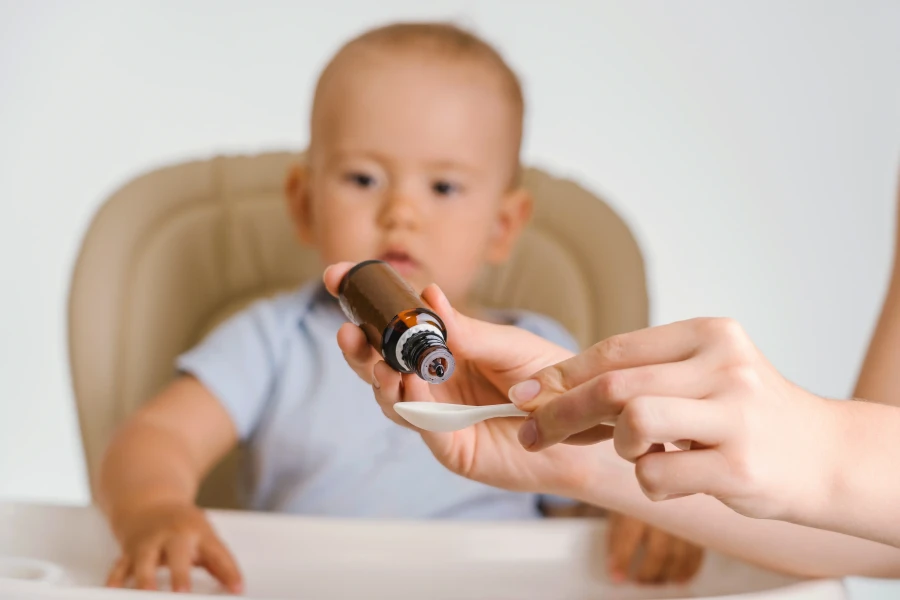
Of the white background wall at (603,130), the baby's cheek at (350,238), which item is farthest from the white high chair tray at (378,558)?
the white background wall at (603,130)

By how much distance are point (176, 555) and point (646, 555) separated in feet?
1.21

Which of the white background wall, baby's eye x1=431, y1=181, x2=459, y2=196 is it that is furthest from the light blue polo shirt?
the white background wall

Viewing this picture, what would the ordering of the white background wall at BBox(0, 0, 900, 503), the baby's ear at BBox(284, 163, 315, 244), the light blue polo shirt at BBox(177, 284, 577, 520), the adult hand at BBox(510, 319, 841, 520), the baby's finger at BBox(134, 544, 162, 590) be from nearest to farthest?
the adult hand at BBox(510, 319, 841, 520) < the baby's finger at BBox(134, 544, 162, 590) < the light blue polo shirt at BBox(177, 284, 577, 520) < the baby's ear at BBox(284, 163, 315, 244) < the white background wall at BBox(0, 0, 900, 503)

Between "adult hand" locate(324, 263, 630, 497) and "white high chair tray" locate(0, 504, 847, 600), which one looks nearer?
"adult hand" locate(324, 263, 630, 497)

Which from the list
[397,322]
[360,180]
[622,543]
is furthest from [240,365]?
[397,322]

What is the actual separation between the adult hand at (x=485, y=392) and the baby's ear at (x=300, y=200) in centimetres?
60

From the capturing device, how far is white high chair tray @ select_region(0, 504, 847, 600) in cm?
74

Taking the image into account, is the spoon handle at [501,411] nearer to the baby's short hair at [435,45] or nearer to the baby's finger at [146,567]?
the baby's finger at [146,567]

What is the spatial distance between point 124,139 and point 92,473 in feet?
2.61

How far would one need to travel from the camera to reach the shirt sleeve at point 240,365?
41.4 inches

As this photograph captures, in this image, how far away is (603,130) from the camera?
172 centimetres

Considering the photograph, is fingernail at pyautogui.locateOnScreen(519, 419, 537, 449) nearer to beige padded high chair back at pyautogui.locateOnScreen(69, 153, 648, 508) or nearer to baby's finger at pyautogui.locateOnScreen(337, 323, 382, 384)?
baby's finger at pyautogui.locateOnScreen(337, 323, 382, 384)

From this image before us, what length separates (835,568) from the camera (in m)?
0.65

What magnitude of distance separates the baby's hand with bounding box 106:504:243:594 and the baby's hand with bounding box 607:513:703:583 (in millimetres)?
298
